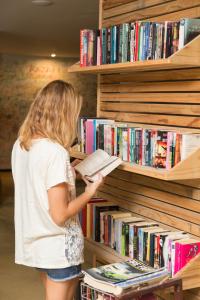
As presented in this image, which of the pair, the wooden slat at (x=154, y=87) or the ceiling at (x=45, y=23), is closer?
the wooden slat at (x=154, y=87)

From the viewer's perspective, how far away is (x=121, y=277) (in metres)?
2.18

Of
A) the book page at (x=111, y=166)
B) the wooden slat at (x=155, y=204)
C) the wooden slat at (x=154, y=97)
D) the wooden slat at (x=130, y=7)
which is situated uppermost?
the wooden slat at (x=130, y=7)

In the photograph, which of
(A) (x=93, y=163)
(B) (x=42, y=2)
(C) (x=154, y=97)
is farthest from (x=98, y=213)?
(B) (x=42, y=2)

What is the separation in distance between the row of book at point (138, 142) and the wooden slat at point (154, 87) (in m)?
0.29

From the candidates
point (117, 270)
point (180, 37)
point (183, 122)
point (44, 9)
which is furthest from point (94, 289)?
point (44, 9)

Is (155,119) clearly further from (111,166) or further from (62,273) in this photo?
(62,273)

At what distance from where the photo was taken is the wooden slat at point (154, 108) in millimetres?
2510

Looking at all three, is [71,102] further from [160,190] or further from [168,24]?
[160,190]

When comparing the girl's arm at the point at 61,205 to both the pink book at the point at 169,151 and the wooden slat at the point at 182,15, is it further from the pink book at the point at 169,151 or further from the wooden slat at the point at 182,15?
the wooden slat at the point at 182,15

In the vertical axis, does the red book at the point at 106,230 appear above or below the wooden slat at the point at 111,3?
below

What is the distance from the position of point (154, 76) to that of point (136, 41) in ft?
1.20

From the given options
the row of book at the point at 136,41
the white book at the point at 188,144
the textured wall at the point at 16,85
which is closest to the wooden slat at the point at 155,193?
the white book at the point at 188,144

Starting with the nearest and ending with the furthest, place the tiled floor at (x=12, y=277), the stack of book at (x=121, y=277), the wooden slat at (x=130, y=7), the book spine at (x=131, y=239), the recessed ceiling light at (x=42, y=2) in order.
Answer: the stack of book at (x=121, y=277), the book spine at (x=131, y=239), the wooden slat at (x=130, y=7), the tiled floor at (x=12, y=277), the recessed ceiling light at (x=42, y=2)

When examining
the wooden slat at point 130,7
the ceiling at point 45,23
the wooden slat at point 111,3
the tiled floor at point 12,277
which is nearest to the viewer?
the wooden slat at point 130,7
